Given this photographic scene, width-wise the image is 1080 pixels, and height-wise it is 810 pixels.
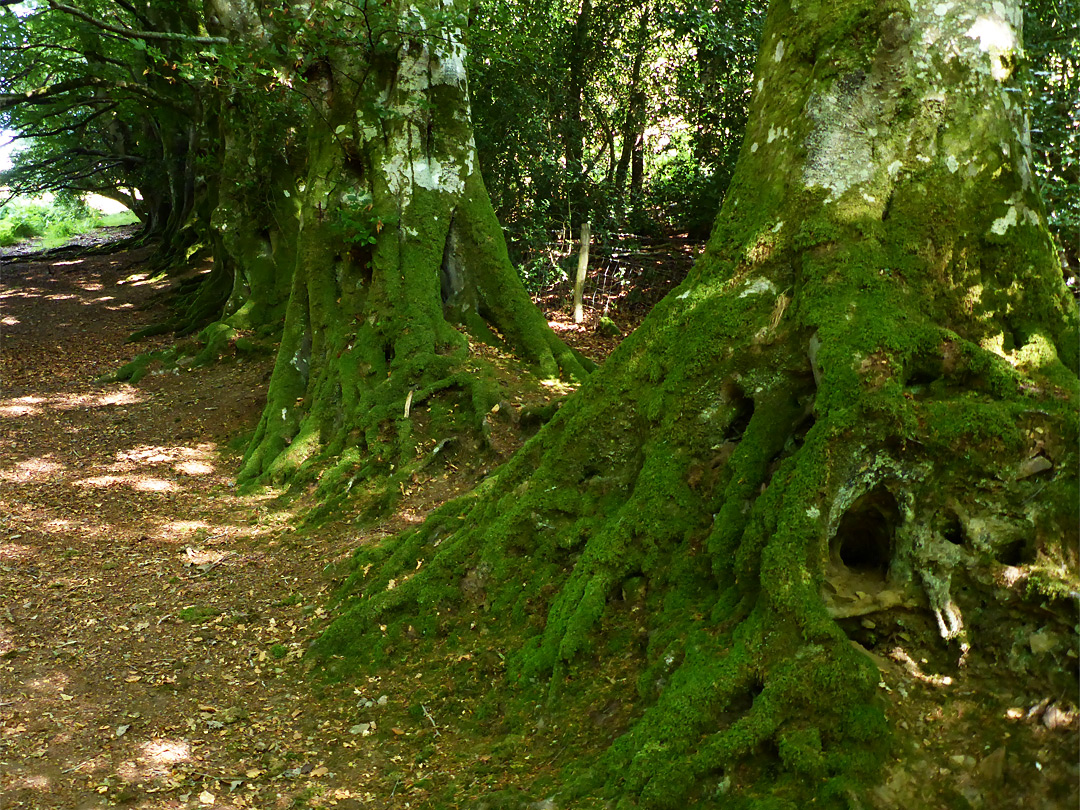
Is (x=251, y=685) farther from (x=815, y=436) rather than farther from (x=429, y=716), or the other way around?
(x=815, y=436)

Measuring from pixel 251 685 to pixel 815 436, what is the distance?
401 centimetres

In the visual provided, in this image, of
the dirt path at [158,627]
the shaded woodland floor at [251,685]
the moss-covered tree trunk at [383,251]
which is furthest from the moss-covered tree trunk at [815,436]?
the moss-covered tree trunk at [383,251]

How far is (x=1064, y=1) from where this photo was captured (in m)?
5.84

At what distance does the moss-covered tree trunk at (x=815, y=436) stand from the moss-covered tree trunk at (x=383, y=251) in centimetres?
400

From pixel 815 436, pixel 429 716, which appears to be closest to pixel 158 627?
pixel 429 716

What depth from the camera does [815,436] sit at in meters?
3.70

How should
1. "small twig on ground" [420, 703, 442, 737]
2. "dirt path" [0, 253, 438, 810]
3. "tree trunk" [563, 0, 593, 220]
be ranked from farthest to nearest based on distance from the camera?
"tree trunk" [563, 0, 593, 220], "small twig on ground" [420, 703, 442, 737], "dirt path" [0, 253, 438, 810]

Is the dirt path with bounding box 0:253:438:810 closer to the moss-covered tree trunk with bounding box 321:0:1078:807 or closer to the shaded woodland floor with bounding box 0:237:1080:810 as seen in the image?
the shaded woodland floor with bounding box 0:237:1080:810

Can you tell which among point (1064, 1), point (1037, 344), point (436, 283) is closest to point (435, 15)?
point (436, 283)

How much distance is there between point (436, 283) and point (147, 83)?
46.0ft

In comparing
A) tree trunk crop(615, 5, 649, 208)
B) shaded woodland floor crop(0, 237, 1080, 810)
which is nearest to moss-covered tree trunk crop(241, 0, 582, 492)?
shaded woodland floor crop(0, 237, 1080, 810)

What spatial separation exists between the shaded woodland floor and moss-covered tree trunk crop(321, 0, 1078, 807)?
249 mm

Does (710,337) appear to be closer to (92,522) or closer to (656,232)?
(92,522)

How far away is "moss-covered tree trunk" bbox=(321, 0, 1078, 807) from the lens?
3381 mm
